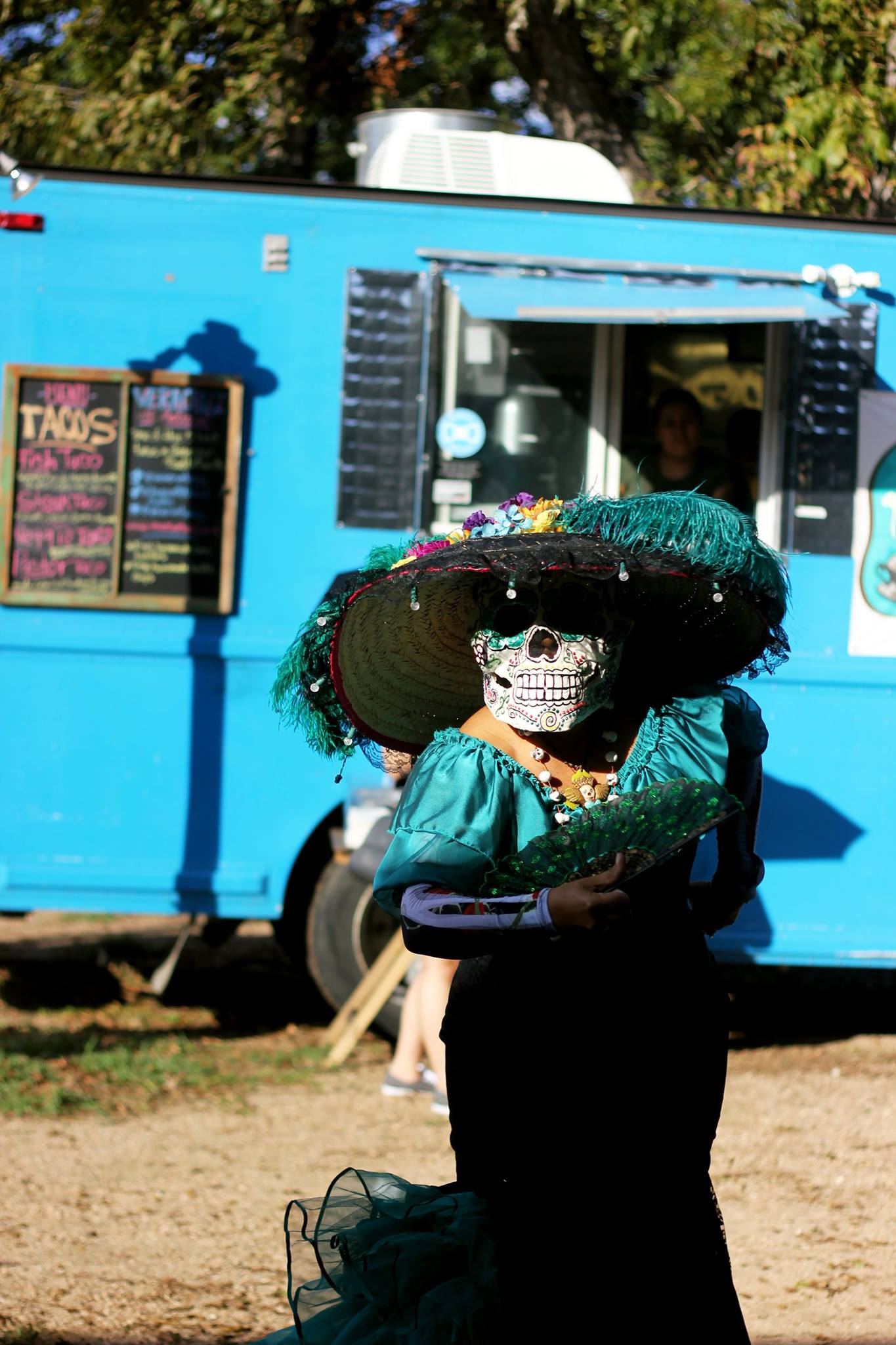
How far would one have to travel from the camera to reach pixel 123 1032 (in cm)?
607

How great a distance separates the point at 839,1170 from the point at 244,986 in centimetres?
340

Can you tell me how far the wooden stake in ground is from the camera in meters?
5.53

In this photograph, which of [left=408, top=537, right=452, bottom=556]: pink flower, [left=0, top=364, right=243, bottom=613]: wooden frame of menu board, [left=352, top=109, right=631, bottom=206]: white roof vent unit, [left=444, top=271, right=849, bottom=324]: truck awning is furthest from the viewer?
[left=352, top=109, right=631, bottom=206]: white roof vent unit

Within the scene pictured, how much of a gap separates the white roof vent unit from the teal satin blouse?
401cm

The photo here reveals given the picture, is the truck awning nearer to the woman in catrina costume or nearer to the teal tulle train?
the woman in catrina costume

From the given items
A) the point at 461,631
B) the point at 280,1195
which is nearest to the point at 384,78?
the point at 280,1195

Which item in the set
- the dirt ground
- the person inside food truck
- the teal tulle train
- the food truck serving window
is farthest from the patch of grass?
the teal tulle train

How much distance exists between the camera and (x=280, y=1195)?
445 centimetres

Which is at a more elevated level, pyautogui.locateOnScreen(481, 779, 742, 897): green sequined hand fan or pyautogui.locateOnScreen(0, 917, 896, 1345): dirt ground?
pyautogui.locateOnScreen(481, 779, 742, 897): green sequined hand fan

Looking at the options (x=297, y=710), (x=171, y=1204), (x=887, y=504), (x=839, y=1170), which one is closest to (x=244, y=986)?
(x=171, y=1204)

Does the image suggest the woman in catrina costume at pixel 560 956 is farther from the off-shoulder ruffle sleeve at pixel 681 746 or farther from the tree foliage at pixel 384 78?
the tree foliage at pixel 384 78

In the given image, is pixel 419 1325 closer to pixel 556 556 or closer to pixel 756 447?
pixel 556 556

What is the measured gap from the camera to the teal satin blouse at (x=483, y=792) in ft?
7.29

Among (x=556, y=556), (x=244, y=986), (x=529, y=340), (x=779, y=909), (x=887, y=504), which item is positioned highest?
(x=529, y=340)
